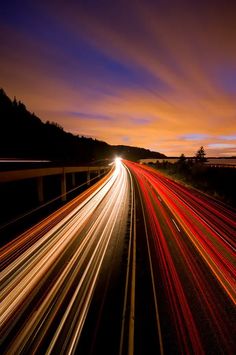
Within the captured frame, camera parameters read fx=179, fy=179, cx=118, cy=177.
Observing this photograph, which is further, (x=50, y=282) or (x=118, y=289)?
(x=50, y=282)

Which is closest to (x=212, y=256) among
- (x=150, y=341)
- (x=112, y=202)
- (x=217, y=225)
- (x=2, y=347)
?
(x=217, y=225)

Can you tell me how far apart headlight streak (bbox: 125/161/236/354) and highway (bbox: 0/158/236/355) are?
0.14 feet

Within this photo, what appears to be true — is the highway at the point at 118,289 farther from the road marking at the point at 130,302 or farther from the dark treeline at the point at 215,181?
the dark treeline at the point at 215,181

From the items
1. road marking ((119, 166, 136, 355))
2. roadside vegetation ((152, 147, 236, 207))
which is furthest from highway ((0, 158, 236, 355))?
roadside vegetation ((152, 147, 236, 207))

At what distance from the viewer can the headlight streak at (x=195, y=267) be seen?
21.4 ft

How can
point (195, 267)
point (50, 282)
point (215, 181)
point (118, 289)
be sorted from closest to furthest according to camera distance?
point (118, 289) → point (50, 282) → point (195, 267) → point (215, 181)

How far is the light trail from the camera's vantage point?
6.23 m

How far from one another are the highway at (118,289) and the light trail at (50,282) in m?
0.03

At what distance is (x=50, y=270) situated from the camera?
31.8 ft

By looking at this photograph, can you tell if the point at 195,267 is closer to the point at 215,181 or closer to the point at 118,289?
the point at 118,289

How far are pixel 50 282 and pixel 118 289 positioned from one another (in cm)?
334

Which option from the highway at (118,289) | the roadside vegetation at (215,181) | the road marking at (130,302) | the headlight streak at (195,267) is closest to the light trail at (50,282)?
the highway at (118,289)

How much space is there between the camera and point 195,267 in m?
10.2

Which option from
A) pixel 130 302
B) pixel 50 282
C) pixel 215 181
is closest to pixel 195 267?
pixel 130 302
